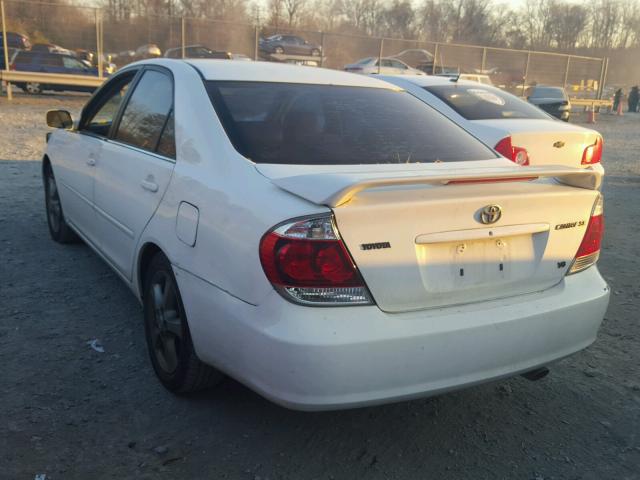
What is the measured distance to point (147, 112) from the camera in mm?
3447

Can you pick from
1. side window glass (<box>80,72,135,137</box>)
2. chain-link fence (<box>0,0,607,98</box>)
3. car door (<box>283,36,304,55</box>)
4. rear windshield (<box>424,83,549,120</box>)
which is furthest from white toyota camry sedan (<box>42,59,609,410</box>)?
car door (<box>283,36,304,55</box>)

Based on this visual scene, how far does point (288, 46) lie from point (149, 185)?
74.3 feet

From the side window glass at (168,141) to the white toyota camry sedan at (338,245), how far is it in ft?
0.05

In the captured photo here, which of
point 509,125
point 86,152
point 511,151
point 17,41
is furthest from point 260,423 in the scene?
point 17,41

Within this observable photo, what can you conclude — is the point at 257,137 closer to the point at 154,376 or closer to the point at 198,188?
the point at 198,188

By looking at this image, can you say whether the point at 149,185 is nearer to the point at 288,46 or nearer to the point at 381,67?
the point at 288,46

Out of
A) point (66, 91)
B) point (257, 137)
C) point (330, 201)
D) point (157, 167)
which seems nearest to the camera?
point (330, 201)

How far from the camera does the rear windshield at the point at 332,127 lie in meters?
2.73

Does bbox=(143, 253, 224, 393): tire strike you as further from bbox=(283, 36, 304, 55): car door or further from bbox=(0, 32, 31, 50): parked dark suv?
bbox=(283, 36, 304, 55): car door

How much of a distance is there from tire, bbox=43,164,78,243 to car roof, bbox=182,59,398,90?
7.84 feet

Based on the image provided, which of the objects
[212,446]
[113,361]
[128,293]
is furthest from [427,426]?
[128,293]

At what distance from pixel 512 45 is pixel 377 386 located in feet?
254

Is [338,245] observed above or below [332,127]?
below

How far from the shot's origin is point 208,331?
2461 mm
